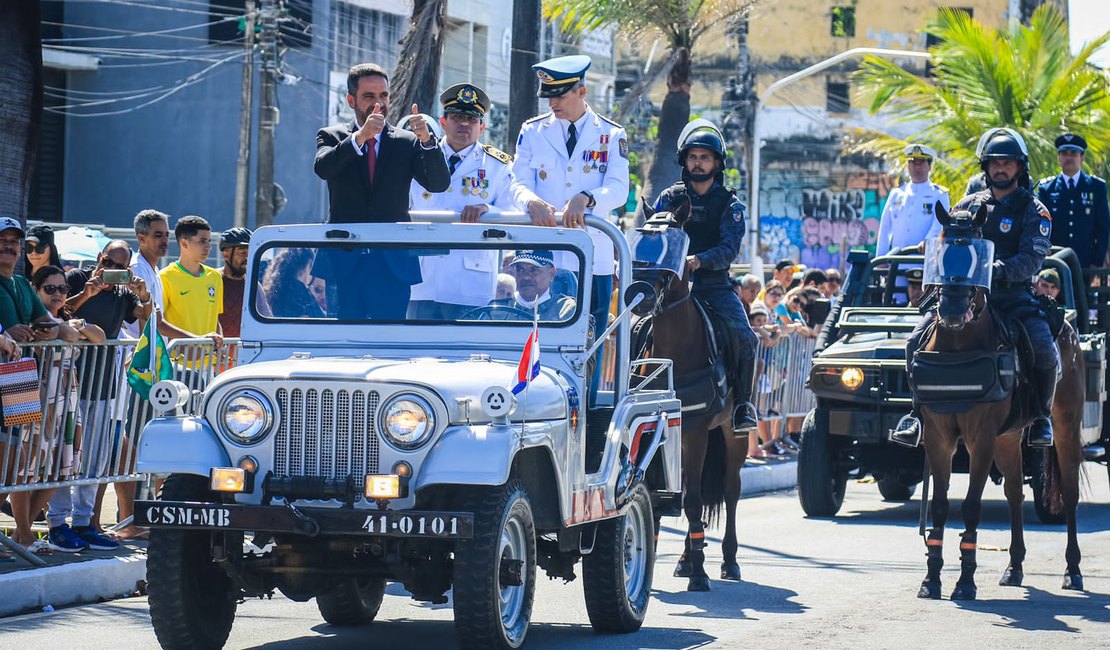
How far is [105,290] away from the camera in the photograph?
11.6 metres

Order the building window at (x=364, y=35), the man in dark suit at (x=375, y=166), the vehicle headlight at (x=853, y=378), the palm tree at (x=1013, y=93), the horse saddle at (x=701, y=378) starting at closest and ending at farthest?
the man in dark suit at (x=375, y=166) → the horse saddle at (x=701, y=378) → the vehicle headlight at (x=853, y=378) → the palm tree at (x=1013, y=93) → the building window at (x=364, y=35)

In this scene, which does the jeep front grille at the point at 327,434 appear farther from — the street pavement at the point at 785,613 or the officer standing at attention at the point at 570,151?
the officer standing at attention at the point at 570,151

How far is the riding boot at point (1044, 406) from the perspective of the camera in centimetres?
1135

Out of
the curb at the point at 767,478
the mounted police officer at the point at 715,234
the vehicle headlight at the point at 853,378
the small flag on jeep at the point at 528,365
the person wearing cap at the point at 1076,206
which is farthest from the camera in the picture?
the curb at the point at 767,478

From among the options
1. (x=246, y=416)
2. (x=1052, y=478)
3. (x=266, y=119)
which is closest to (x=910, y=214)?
(x=1052, y=478)

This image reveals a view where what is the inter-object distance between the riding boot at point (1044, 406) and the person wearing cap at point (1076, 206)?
17.1ft

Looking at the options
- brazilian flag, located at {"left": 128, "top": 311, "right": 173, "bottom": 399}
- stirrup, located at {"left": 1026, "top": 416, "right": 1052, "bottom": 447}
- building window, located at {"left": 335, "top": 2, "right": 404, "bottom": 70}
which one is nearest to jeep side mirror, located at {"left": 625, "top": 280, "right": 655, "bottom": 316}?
brazilian flag, located at {"left": 128, "top": 311, "right": 173, "bottom": 399}

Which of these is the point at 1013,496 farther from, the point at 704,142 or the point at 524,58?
the point at 524,58

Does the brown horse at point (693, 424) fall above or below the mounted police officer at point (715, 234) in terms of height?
below

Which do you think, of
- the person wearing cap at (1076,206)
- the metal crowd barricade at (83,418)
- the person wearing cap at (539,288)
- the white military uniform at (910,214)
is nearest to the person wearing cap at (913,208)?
the white military uniform at (910,214)

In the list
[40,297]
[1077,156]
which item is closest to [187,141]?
[1077,156]

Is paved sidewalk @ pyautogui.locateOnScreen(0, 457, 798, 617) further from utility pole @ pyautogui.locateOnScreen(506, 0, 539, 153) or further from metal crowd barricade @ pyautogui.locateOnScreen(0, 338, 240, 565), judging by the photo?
utility pole @ pyautogui.locateOnScreen(506, 0, 539, 153)

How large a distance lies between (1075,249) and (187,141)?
82.3 feet

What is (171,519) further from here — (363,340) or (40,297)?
(40,297)
